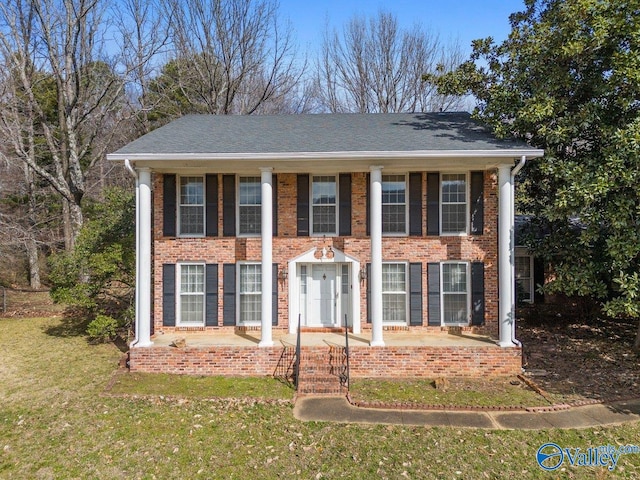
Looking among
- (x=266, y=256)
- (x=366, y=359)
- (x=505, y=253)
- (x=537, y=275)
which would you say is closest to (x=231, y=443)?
(x=366, y=359)

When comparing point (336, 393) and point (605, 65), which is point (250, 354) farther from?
point (605, 65)

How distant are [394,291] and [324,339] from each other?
2.33m

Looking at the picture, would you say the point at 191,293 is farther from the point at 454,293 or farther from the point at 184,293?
the point at 454,293

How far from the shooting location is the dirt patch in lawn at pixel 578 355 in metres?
7.64

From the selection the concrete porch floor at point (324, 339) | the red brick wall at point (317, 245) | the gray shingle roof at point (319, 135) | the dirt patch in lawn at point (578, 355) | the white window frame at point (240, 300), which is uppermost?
the gray shingle roof at point (319, 135)

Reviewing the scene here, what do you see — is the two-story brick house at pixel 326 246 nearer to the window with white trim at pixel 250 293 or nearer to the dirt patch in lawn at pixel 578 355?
the window with white trim at pixel 250 293

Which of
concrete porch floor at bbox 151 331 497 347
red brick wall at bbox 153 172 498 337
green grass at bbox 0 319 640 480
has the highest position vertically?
red brick wall at bbox 153 172 498 337

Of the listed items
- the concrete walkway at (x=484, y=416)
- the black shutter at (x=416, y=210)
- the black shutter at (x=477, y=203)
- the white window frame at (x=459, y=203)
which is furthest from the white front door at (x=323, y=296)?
the black shutter at (x=477, y=203)

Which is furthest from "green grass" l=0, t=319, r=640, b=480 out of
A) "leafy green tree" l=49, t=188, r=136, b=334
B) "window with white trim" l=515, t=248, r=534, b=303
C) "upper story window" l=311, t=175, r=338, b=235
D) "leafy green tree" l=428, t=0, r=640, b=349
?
"window with white trim" l=515, t=248, r=534, b=303

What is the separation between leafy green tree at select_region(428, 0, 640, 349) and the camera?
313 inches

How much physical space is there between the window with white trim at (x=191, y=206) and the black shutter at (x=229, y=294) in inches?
49.5

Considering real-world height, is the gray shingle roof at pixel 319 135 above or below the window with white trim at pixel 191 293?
above

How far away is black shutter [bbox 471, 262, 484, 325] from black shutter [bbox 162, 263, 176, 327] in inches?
320

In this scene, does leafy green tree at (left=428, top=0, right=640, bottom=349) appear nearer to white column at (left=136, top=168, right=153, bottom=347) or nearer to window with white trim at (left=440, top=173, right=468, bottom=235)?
window with white trim at (left=440, top=173, right=468, bottom=235)
